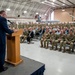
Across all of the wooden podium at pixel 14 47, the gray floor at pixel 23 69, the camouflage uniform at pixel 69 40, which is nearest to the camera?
the gray floor at pixel 23 69

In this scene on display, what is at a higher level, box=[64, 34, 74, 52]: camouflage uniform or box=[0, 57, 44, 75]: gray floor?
box=[64, 34, 74, 52]: camouflage uniform

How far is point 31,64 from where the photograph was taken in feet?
9.15

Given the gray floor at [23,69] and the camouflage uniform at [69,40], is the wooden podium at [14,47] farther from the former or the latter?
the camouflage uniform at [69,40]

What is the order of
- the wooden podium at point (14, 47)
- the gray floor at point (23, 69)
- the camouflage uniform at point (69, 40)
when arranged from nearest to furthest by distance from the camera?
the gray floor at point (23, 69) → the wooden podium at point (14, 47) → the camouflage uniform at point (69, 40)

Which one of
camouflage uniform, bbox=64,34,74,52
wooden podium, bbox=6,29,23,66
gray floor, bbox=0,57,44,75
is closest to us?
gray floor, bbox=0,57,44,75

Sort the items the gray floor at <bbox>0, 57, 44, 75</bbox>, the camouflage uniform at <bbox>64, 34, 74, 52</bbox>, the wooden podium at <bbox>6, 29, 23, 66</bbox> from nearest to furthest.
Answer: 1. the gray floor at <bbox>0, 57, 44, 75</bbox>
2. the wooden podium at <bbox>6, 29, 23, 66</bbox>
3. the camouflage uniform at <bbox>64, 34, 74, 52</bbox>

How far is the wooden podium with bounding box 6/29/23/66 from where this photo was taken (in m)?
2.50

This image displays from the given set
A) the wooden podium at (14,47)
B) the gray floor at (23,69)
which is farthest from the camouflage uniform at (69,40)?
the wooden podium at (14,47)

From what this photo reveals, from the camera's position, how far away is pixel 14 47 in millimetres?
2516

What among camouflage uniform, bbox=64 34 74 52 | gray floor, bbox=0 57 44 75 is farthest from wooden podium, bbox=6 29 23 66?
camouflage uniform, bbox=64 34 74 52

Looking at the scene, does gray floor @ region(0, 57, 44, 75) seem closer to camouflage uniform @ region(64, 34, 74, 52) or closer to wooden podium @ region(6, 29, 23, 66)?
wooden podium @ region(6, 29, 23, 66)

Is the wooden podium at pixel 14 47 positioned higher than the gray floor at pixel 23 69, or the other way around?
the wooden podium at pixel 14 47

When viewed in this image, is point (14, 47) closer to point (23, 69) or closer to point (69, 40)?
point (23, 69)

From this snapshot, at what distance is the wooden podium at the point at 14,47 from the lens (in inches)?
98.3
